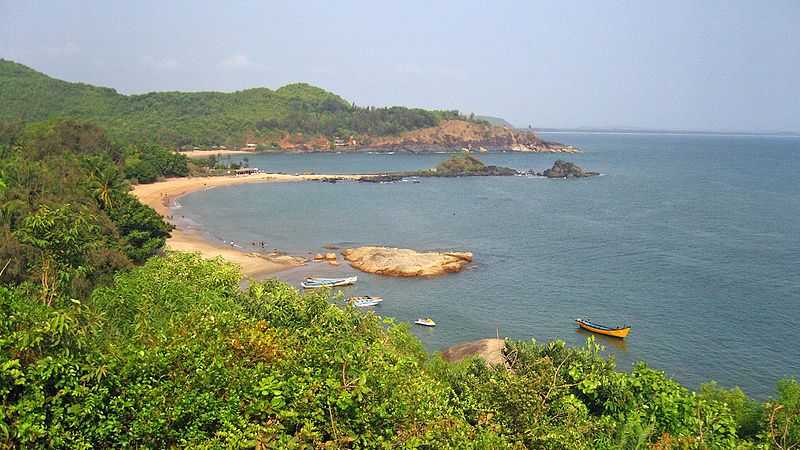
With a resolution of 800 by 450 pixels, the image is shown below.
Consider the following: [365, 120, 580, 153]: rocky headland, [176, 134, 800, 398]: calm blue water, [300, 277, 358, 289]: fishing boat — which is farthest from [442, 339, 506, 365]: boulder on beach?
[365, 120, 580, 153]: rocky headland

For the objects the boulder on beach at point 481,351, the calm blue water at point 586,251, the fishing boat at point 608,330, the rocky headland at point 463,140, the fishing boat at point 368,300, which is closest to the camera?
the boulder on beach at point 481,351

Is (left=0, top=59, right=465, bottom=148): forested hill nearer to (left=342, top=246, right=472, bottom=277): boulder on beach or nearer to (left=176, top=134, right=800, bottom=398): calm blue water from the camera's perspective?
(left=176, top=134, right=800, bottom=398): calm blue water

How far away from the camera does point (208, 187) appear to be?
298 feet

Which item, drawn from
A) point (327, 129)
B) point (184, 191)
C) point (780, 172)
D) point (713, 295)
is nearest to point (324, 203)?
point (184, 191)

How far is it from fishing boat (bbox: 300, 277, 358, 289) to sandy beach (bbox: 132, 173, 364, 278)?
14.8 ft

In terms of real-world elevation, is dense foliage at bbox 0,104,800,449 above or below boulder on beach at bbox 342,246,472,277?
above

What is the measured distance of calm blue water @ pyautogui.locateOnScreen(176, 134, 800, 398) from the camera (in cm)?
3328

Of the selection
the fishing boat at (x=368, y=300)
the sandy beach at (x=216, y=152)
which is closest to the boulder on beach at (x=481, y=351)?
the fishing boat at (x=368, y=300)

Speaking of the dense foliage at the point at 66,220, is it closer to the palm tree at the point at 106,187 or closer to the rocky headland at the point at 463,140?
the palm tree at the point at 106,187

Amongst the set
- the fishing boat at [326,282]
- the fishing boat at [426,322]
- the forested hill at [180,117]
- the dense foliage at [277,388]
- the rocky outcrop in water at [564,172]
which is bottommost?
the fishing boat at [426,322]

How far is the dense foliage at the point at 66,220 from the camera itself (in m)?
17.0

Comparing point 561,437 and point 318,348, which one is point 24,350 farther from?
point 561,437

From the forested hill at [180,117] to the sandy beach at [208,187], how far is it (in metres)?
48.7

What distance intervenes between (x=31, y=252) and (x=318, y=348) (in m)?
18.9
